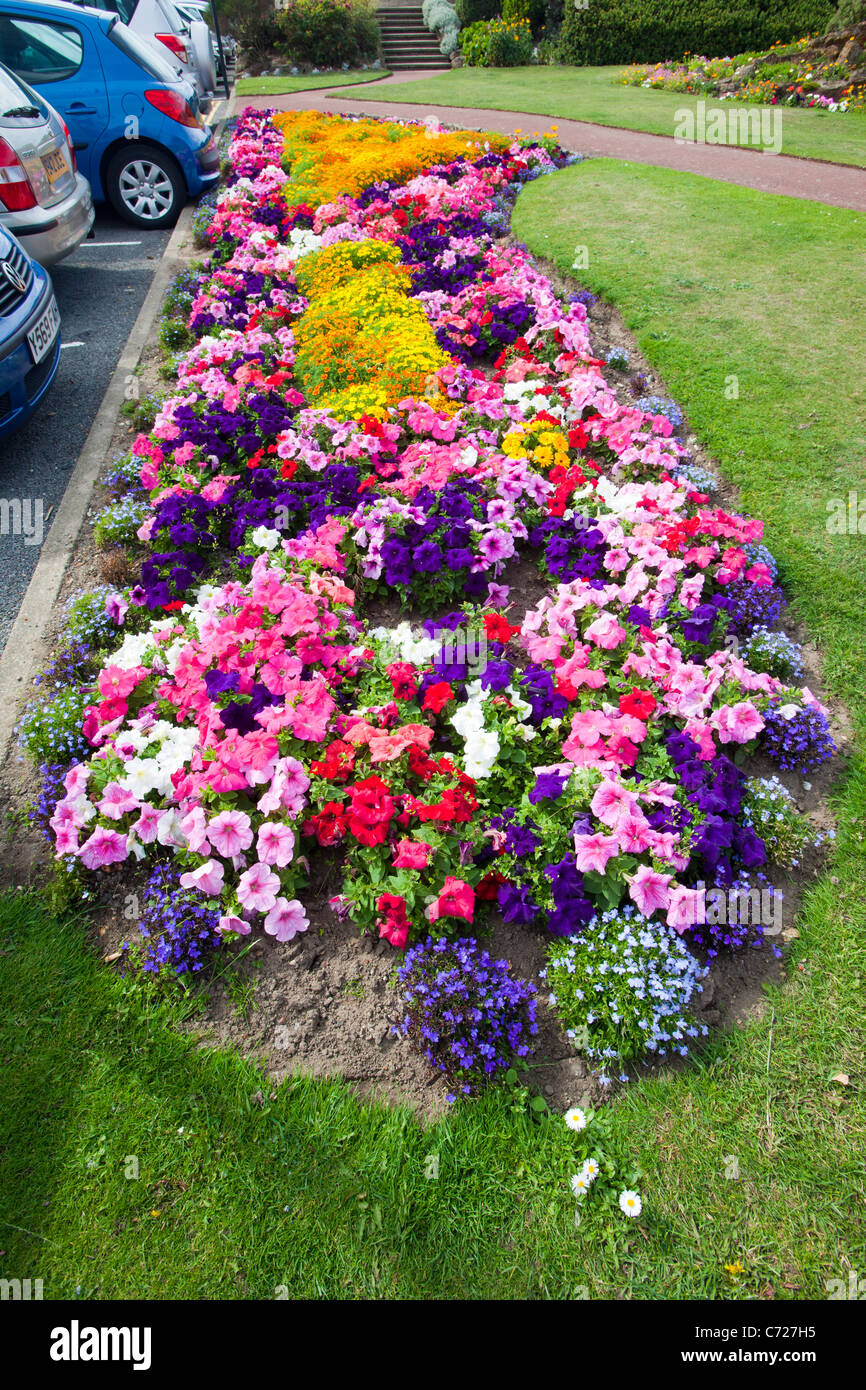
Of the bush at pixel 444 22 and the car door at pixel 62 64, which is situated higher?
the bush at pixel 444 22

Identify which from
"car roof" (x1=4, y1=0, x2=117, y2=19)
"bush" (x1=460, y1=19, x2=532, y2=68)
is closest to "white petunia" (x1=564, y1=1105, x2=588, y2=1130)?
"car roof" (x1=4, y1=0, x2=117, y2=19)

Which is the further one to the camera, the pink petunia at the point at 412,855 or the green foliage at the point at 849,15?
the green foliage at the point at 849,15

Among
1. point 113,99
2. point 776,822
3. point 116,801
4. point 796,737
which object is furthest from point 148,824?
point 113,99

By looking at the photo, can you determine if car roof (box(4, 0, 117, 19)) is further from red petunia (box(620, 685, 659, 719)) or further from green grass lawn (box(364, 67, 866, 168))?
red petunia (box(620, 685, 659, 719))

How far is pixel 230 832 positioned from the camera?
110 inches

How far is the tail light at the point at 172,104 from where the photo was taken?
827 cm

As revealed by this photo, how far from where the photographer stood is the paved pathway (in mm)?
9562

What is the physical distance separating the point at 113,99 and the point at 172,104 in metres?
0.62

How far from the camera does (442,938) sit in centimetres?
263

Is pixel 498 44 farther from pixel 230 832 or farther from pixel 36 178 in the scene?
pixel 230 832

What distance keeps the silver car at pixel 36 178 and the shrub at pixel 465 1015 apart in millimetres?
7019

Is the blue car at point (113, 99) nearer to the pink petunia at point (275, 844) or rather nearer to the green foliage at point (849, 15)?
the pink petunia at point (275, 844)

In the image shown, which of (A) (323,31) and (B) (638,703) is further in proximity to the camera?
(A) (323,31)

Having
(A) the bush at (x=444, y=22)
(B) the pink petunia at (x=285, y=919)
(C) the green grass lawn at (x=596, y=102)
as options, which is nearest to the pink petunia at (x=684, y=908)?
(B) the pink petunia at (x=285, y=919)
